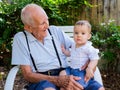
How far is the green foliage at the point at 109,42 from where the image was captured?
5414 millimetres

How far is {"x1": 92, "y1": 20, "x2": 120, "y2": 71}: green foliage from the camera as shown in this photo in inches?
213

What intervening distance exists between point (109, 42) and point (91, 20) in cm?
72

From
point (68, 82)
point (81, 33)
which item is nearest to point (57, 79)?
point (68, 82)

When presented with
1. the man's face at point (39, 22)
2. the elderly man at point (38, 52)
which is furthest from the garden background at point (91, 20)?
the man's face at point (39, 22)

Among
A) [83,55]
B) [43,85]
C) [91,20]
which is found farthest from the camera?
[91,20]

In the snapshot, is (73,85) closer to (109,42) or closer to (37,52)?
(37,52)

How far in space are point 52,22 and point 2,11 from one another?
0.83 meters

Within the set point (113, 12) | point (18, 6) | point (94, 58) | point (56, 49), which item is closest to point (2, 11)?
point (18, 6)

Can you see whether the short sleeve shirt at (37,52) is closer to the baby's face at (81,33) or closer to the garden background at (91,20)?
the baby's face at (81,33)

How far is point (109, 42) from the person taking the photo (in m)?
5.50

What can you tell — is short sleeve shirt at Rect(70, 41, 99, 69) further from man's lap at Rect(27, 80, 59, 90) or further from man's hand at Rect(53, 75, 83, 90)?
man's lap at Rect(27, 80, 59, 90)

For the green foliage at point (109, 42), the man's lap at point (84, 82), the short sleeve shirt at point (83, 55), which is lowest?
the green foliage at point (109, 42)

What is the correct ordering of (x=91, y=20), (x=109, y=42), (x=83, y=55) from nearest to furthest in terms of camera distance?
(x=83, y=55)
(x=109, y=42)
(x=91, y=20)

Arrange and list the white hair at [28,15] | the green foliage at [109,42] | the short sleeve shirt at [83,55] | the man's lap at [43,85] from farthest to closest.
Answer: the green foliage at [109,42]
the white hair at [28,15]
the short sleeve shirt at [83,55]
the man's lap at [43,85]
